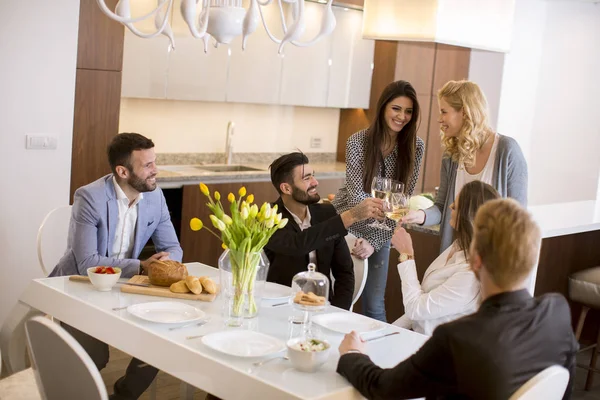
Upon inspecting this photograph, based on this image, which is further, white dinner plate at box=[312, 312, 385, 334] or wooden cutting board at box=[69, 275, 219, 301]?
wooden cutting board at box=[69, 275, 219, 301]

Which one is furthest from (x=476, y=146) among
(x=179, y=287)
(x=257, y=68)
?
(x=257, y=68)

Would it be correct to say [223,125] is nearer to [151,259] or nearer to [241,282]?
[151,259]

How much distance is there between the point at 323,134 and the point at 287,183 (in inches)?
137

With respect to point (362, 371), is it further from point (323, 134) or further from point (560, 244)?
point (323, 134)

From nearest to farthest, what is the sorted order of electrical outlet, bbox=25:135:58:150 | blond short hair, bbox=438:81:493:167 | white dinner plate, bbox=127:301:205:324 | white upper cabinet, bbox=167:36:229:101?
white dinner plate, bbox=127:301:205:324
blond short hair, bbox=438:81:493:167
electrical outlet, bbox=25:135:58:150
white upper cabinet, bbox=167:36:229:101

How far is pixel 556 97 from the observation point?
8094 mm

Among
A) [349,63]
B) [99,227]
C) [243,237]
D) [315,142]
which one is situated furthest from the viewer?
[315,142]

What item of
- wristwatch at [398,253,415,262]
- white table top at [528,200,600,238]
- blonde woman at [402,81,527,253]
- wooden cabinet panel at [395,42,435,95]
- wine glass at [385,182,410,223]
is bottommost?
wristwatch at [398,253,415,262]

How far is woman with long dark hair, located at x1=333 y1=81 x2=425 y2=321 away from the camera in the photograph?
355 cm

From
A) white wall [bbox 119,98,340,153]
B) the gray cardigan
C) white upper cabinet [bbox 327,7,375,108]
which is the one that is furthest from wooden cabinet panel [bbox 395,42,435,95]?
the gray cardigan

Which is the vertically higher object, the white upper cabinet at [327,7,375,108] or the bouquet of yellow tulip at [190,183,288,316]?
the white upper cabinet at [327,7,375,108]

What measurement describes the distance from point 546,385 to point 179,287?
137 cm

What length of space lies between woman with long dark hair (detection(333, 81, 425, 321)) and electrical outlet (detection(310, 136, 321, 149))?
2.80 metres

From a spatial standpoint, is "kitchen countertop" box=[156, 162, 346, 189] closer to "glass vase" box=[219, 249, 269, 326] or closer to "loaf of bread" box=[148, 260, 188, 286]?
"loaf of bread" box=[148, 260, 188, 286]
